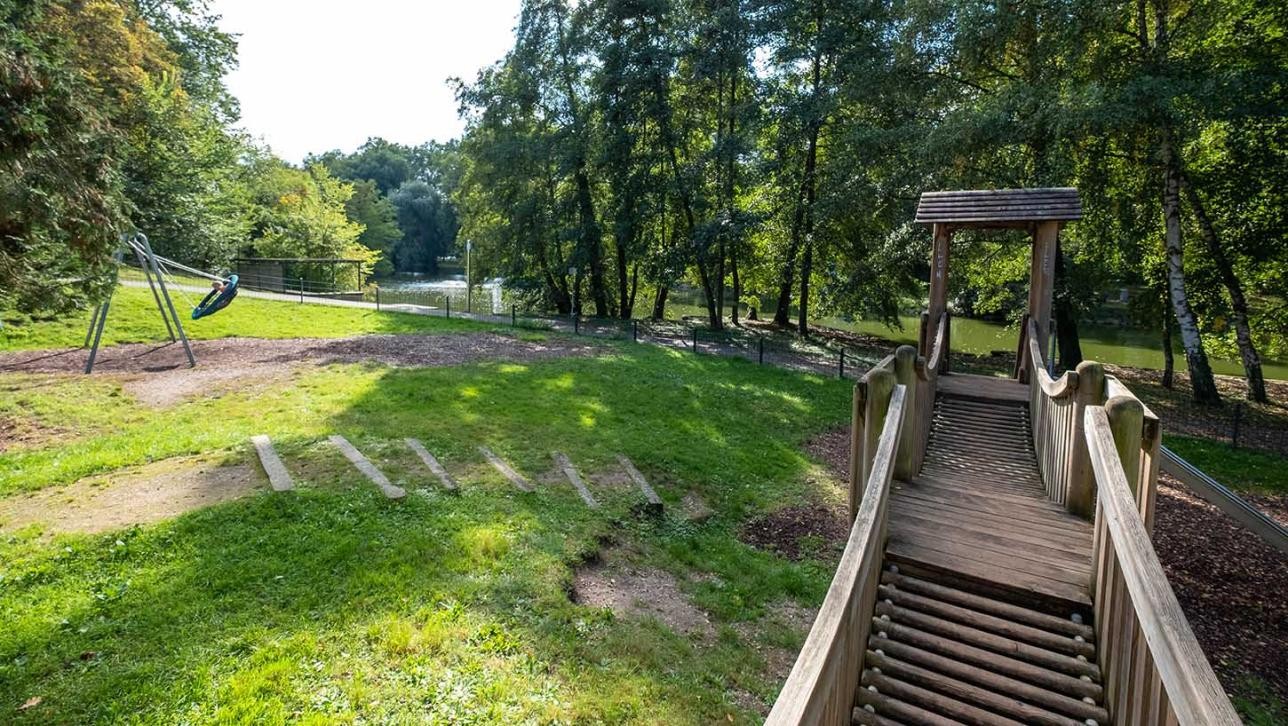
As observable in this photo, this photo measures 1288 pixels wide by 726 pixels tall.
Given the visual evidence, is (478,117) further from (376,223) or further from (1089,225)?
(376,223)

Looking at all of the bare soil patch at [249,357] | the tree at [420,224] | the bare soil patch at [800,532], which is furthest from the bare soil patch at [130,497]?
the tree at [420,224]

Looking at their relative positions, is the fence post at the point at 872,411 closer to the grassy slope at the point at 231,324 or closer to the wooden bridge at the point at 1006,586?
the wooden bridge at the point at 1006,586

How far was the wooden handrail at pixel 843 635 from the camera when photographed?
1.71 m

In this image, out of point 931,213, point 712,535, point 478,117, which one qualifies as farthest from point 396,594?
point 478,117

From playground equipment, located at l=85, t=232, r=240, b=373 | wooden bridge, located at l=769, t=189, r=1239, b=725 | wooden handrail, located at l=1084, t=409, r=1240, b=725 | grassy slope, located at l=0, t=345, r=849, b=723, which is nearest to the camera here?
wooden handrail, located at l=1084, t=409, r=1240, b=725

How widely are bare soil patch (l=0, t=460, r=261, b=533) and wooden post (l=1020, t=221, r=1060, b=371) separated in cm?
960

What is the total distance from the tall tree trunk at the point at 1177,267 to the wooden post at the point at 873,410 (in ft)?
41.6

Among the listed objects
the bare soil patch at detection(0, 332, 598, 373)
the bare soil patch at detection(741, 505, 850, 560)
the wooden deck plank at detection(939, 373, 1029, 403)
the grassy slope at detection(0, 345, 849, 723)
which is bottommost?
the bare soil patch at detection(741, 505, 850, 560)

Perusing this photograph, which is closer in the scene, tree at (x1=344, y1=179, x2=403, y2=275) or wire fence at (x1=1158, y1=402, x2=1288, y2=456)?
wire fence at (x1=1158, y1=402, x2=1288, y2=456)

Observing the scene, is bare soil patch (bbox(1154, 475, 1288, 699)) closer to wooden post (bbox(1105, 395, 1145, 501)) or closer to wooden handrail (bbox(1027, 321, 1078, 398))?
wooden handrail (bbox(1027, 321, 1078, 398))

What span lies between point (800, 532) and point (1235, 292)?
1399 cm

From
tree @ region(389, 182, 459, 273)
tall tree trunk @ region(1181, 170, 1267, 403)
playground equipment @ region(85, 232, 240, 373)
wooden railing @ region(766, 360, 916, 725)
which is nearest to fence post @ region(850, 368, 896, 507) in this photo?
wooden railing @ region(766, 360, 916, 725)

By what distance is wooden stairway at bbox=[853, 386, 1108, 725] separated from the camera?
9.75 ft

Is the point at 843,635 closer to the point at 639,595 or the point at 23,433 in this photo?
the point at 639,595
